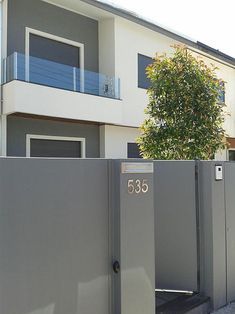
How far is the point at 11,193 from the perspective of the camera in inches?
102

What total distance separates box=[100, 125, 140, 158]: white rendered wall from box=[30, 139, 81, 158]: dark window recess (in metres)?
1.06

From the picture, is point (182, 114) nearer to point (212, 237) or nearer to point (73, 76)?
point (212, 237)

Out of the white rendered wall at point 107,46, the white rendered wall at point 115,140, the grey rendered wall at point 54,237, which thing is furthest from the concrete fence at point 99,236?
the white rendered wall at point 107,46

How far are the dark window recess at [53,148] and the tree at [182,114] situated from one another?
6719 millimetres

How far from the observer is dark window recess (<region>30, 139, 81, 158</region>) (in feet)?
44.1

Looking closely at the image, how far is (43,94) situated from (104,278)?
9.92m

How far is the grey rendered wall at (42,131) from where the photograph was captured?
12805 mm

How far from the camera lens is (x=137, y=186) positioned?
3.40m

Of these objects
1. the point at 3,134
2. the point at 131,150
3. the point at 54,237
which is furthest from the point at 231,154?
the point at 54,237

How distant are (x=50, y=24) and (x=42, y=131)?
3922mm

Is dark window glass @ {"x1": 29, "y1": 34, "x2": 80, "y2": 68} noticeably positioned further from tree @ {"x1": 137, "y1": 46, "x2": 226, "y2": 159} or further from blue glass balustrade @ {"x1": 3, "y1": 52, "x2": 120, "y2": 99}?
tree @ {"x1": 137, "y1": 46, "x2": 226, "y2": 159}

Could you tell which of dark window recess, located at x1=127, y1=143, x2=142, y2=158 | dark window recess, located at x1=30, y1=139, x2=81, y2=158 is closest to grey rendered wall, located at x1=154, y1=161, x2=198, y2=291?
dark window recess, located at x1=30, y1=139, x2=81, y2=158

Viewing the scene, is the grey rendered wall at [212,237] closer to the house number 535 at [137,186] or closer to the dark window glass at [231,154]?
the house number 535 at [137,186]

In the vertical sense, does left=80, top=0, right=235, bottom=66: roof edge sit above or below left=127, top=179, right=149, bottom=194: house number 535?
above
